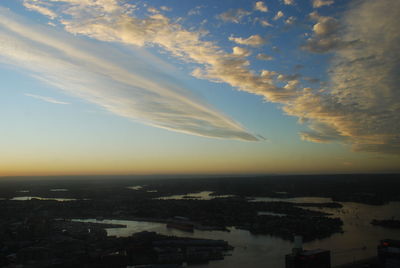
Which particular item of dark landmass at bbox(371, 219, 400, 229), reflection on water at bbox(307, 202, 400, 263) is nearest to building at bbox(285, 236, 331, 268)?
reflection on water at bbox(307, 202, 400, 263)

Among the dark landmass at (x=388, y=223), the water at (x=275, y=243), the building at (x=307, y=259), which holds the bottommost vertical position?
the water at (x=275, y=243)

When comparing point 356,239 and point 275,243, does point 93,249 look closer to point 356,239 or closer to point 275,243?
point 275,243

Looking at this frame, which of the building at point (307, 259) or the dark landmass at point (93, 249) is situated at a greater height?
the building at point (307, 259)

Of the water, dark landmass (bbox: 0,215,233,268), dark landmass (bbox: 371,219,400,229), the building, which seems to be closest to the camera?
the building

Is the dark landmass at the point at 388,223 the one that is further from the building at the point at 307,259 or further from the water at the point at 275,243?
the building at the point at 307,259

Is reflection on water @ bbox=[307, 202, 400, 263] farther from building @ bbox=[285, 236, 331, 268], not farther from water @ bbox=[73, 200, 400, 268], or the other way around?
building @ bbox=[285, 236, 331, 268]

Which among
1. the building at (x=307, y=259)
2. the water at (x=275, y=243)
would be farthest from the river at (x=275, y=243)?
the building at (x=307, y=259)

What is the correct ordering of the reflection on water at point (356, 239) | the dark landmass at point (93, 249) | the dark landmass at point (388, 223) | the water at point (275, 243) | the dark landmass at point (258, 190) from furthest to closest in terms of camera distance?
the dark landmass at point (258, 190) < the dark landmass at point (388, 223) < the reflection on water at point (356, 239) < the water at point (275, 243) < the dark landmass at point (93, 249)

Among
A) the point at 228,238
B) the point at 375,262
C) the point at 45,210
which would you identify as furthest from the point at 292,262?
the point at 45,210

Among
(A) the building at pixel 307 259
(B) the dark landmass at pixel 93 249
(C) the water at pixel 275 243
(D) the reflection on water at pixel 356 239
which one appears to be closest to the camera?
(A) the building at pixel 307 259

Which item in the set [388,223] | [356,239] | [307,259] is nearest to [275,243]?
[356,239]

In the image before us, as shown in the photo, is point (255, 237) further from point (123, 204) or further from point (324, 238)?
point (123, 204)
